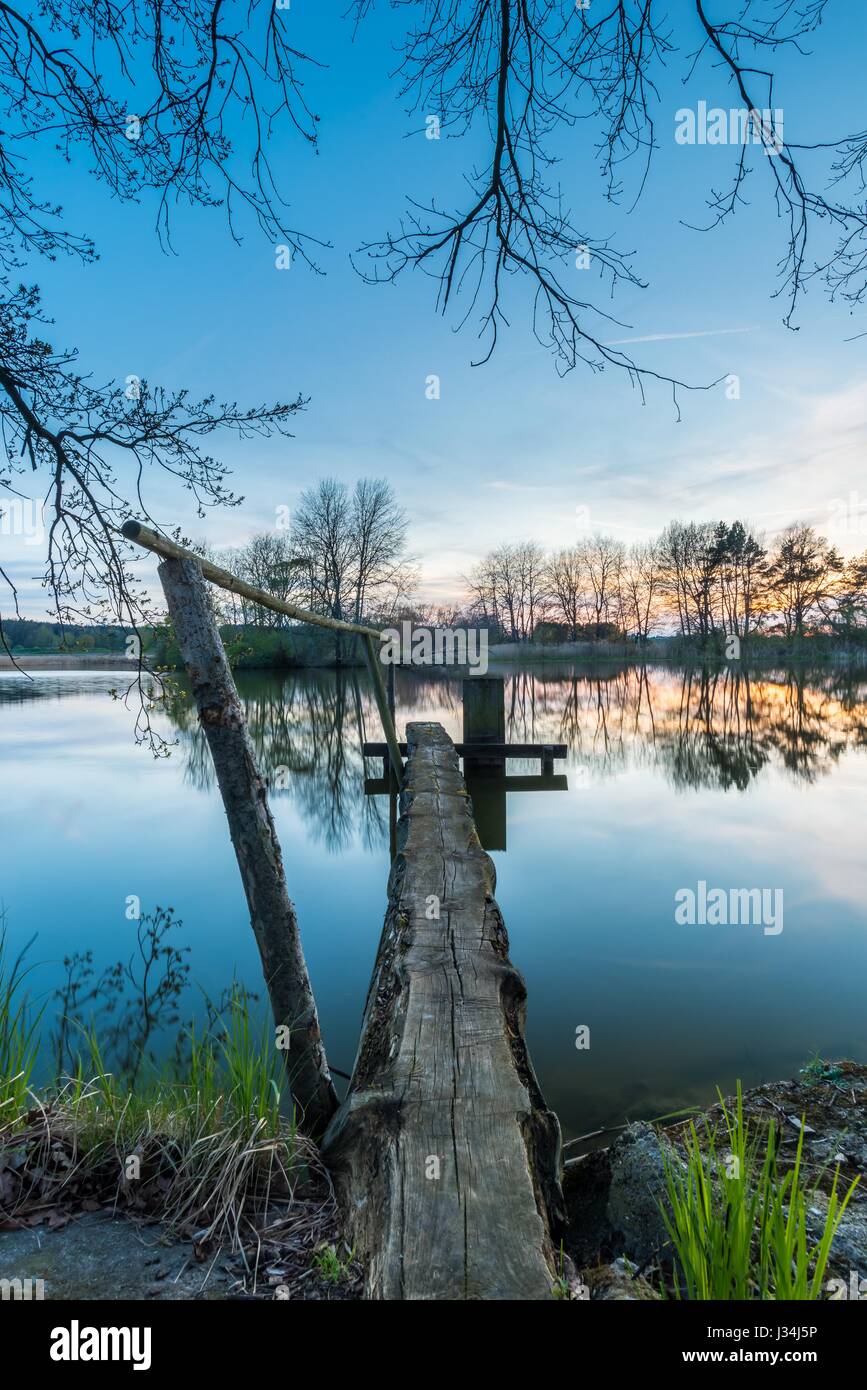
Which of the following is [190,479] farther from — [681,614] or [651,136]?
[681,614]

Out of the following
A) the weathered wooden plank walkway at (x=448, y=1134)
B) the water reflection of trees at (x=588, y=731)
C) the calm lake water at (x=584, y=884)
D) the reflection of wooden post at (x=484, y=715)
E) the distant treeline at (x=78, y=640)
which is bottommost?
the calm lake water at (x=584, y=884)

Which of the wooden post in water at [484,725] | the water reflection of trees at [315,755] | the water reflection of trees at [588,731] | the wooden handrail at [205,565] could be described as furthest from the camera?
the water reflection of trees at [588,731]

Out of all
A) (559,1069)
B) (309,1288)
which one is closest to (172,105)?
(309,1288)

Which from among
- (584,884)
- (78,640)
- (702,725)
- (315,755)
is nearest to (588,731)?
(702,725)

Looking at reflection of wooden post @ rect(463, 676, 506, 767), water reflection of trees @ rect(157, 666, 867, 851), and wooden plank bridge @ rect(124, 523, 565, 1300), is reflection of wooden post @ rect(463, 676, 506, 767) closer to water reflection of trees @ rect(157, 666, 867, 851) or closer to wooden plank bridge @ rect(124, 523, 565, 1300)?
water reflection of trees @ rect(157, 666, 867, 851)

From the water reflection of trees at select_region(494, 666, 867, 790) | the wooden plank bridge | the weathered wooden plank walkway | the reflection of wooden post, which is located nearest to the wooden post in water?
the reflection of wooden post

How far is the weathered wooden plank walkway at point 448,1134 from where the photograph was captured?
1449mm

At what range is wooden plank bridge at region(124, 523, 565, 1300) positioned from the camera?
1.50 meters

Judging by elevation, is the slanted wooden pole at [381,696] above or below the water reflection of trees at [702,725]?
above

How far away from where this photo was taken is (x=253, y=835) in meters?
2.67

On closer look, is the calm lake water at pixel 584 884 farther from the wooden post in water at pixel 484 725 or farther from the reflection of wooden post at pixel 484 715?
the reflection of wooden post at pixel 484 715

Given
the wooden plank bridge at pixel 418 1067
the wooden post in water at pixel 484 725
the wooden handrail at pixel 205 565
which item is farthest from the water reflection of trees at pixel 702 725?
the wooden handrail at pixel 205 565

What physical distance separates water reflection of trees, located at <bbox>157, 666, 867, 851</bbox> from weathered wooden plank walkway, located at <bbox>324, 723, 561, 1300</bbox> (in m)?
3.98

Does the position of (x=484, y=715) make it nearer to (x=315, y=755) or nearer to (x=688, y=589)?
(x=315, y=755)
